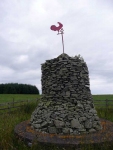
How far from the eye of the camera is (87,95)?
739cm

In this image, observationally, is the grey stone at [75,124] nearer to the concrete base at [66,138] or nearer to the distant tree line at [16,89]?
the concrete base at [66,138]

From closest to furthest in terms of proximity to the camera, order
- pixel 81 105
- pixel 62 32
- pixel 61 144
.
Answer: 1. pixel 61 144
2. pixel 81 105
3. pixel 62 32

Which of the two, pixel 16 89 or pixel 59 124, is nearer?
pixel 59 124

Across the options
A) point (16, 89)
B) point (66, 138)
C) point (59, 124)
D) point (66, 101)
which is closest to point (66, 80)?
point (66, 101)

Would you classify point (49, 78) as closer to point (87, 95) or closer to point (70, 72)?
point (70, 72)

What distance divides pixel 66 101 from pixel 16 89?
30605mm

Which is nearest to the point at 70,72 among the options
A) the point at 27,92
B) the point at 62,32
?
the point at 62,32

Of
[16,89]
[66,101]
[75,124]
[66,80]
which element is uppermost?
[16,89]

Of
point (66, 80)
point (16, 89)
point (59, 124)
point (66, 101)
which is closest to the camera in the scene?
point (59, 124)

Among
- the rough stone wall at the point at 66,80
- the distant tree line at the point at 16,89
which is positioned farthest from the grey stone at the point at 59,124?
the distant tree line at the point at 16,89

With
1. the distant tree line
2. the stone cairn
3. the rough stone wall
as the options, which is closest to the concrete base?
the stone cairn

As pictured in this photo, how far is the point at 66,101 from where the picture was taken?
23.0 ft

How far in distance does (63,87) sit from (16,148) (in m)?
2.46

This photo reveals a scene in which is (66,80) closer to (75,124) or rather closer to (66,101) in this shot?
(66,101)
